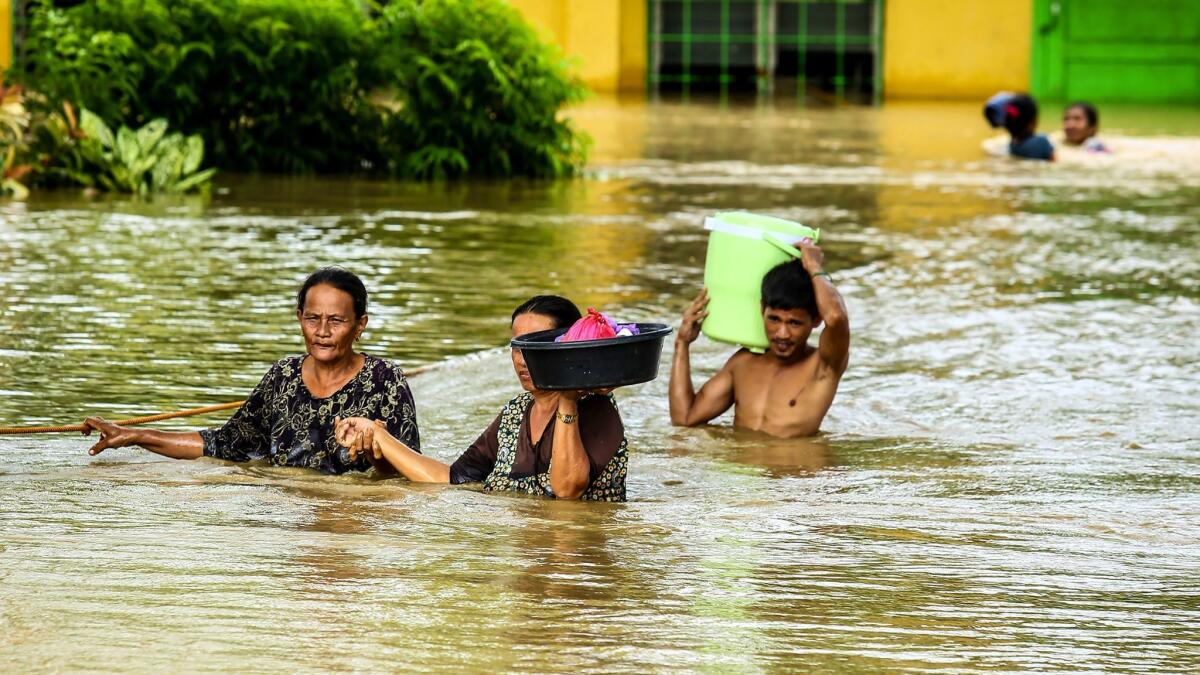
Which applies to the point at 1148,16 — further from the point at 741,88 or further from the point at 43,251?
the point at 43,251

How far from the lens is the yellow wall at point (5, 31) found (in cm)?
2125

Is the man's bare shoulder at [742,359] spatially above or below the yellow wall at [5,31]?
below

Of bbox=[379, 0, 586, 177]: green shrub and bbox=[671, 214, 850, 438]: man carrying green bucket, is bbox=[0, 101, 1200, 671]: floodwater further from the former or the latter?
bbox=[379, 0, 586, 177]: green shrub

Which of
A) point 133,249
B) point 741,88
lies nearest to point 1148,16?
point 741,88

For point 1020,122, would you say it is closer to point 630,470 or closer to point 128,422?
point 630,470

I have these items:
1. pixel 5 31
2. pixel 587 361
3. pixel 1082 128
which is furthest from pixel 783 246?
pixel 5 31

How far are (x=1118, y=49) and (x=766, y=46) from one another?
5525mm

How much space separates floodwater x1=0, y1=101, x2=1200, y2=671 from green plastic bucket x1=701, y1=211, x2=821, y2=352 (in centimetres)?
41

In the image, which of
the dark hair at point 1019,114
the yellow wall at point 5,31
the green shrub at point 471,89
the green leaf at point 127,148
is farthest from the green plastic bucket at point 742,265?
the yellow wall at point 5,31

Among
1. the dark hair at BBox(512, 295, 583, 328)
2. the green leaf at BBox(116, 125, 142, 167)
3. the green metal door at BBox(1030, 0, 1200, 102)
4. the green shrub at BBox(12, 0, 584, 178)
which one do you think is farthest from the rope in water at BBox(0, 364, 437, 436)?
the green metal door at BBox(1030, 0, 1200, 102)

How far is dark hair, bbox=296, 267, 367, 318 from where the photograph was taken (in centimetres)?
519

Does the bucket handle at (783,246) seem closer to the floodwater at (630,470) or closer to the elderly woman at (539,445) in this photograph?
the floodwater at (630,470)

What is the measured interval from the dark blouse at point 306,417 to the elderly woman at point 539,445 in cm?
13

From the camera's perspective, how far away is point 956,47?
2725cm
